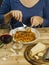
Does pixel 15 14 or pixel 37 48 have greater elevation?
pixel 15 14

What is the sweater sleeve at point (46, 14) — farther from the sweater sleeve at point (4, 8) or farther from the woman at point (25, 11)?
the sweater sleeve at point (4, 8)

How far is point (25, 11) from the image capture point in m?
2.55

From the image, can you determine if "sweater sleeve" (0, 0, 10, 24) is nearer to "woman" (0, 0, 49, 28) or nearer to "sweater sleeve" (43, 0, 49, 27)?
"woman" (0, 0, 49, 28)

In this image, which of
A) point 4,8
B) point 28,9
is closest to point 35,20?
point 28,9

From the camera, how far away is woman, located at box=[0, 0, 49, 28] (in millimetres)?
2527

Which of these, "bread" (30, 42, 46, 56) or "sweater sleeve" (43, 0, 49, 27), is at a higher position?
"sweater sleeve" (43, 0, 49, 27)

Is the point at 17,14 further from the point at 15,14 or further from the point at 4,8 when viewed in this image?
the point at 4,8

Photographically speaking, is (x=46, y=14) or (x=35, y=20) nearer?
(x=35, y=20)

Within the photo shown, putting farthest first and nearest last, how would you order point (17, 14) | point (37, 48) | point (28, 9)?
point (28, 9) → point (17, 14) → point (37, 48)

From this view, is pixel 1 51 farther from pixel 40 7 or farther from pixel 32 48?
pixel 40 7

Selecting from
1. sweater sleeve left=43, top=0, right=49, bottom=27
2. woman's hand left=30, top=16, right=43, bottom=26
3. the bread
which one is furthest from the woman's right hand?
the bread

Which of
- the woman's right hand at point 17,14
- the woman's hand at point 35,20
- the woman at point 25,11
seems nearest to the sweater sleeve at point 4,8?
the woman at point 25,11

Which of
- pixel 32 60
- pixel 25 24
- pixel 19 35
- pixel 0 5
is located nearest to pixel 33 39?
pixel 19 35

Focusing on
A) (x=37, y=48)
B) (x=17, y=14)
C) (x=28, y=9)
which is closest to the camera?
(x=37, y=48)
